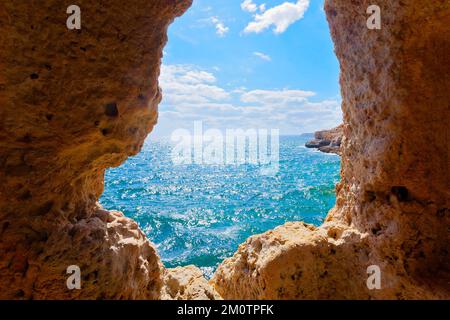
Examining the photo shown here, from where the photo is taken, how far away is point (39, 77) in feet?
9.47

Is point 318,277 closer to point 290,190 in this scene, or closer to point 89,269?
point 89,269

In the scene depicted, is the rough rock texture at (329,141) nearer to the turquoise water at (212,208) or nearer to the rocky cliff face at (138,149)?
the turquoise water at (212,208)

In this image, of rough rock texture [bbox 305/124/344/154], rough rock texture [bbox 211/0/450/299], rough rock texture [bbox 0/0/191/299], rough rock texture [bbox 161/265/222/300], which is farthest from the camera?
rough rock texture [bbox 305/124/344/154]

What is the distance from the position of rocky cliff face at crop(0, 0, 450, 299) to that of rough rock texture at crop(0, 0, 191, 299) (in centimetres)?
1

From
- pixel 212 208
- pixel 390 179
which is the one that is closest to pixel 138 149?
pixel 390 179

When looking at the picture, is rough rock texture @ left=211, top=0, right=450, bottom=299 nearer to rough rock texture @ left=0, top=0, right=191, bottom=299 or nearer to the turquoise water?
rough rock texture @ left=0, top=0, right=191, bottom=299

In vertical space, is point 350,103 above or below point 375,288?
above

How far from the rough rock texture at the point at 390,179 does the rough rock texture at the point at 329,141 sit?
52564 mm

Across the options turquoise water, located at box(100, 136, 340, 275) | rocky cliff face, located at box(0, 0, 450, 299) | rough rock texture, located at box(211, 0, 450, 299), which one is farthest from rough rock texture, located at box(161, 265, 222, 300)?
turquoise water, located at box(100, 136, 340, 275)

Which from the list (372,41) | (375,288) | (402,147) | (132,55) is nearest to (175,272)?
(375,288)

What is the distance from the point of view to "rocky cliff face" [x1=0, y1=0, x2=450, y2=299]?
2852mm

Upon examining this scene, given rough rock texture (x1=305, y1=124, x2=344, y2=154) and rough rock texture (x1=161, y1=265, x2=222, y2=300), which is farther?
rough rock texture (x1=305, y1=124, x2=344, y2=154)
